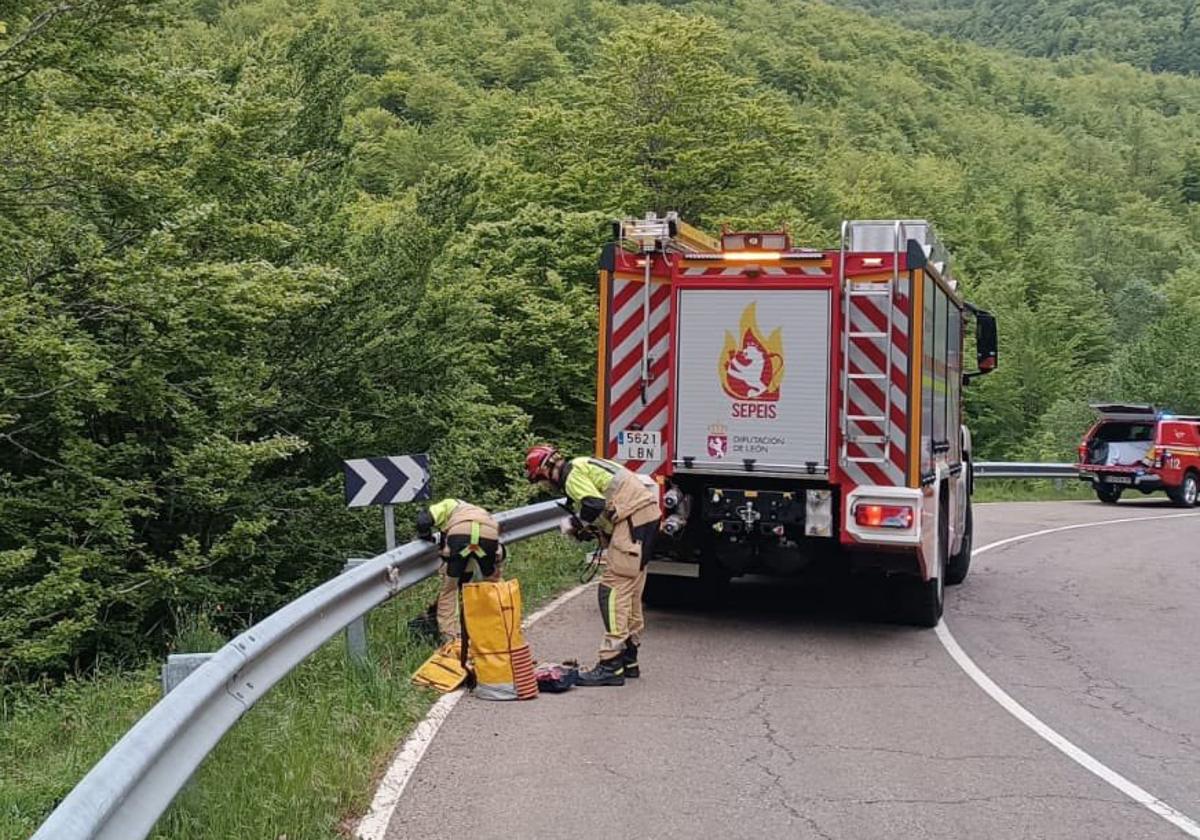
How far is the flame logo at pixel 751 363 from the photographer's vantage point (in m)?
9.16

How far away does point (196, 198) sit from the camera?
Answer: 1016 cm

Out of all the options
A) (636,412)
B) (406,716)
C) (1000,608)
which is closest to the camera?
(406,716)

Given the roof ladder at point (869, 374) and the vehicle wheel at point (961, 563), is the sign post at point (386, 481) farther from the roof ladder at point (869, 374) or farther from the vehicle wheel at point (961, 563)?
the vehicle wheel at point (961, 563)

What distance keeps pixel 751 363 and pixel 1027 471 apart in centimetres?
2084

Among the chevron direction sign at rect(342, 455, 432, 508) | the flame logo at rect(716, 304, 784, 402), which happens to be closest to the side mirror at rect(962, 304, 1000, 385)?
the flame logo at rect(716, 304, 784, 402)

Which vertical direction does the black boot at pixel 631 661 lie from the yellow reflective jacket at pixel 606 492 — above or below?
below

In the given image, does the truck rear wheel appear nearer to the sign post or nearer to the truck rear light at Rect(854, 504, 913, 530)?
the truck rear light at Rect(854, 504, 913, 530)

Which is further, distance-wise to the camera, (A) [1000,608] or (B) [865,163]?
(B) [865,163]

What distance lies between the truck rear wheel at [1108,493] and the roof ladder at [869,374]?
1888cm

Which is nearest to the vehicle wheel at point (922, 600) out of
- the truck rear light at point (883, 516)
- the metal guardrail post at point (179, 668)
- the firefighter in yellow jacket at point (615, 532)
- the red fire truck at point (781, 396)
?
the red fire truck at point (781, 396)

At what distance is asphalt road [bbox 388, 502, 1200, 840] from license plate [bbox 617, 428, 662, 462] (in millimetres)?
1371

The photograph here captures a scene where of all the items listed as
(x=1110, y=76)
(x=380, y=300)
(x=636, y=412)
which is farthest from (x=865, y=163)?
(x=1110, y=76)

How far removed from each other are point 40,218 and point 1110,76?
482 feet

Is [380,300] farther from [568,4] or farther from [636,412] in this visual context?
[568,4]
